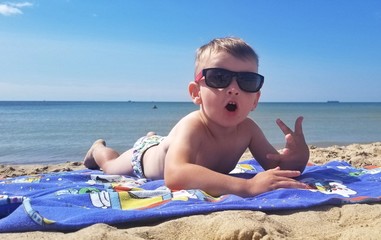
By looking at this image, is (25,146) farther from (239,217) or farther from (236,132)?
(239,217)

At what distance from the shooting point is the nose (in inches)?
103

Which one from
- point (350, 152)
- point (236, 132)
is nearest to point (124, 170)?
point (236, 132)

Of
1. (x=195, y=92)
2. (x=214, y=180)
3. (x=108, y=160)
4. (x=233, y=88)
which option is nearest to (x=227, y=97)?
(x=233, y=88)

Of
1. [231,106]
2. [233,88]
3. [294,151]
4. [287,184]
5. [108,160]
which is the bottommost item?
[108,160]

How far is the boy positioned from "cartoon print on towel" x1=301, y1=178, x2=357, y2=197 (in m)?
0.19

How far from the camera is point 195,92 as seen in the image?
2836mm

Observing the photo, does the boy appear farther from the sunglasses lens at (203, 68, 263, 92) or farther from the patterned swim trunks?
the patterned swim trunks

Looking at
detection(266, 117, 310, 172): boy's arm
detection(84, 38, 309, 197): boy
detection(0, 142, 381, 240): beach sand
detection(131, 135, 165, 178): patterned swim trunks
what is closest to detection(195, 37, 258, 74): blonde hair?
detection(84, 38, 309, 197): boy

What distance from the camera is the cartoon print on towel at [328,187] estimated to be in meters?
2.41

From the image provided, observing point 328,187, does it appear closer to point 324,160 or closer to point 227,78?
point 227,78

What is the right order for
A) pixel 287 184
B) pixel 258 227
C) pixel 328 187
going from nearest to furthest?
pixel 258 227 → pixel 287 184 → pixel 328 187

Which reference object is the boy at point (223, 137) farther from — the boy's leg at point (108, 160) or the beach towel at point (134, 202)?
→ the boy's leg at point (108, 160)

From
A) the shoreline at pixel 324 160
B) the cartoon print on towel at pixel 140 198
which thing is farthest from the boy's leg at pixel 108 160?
the cartoon print on towel at pixel 140 198

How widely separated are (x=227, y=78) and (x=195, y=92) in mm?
323
